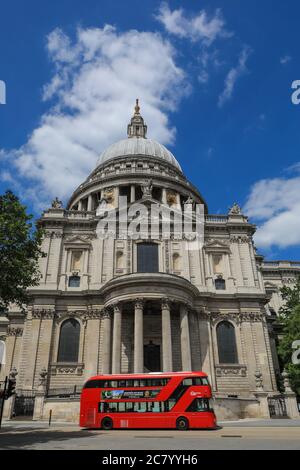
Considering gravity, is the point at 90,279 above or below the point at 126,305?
above

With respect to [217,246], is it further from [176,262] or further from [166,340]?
[166,340]

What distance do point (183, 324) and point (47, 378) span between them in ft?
42.8

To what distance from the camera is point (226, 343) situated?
36.6 meters

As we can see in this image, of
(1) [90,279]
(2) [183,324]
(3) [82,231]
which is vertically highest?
(3) [82,231]

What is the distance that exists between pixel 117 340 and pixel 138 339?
1993 mm

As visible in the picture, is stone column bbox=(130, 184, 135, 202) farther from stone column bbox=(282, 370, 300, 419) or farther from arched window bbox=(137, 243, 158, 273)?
stone column bbox=(282, 370, 300, 419)

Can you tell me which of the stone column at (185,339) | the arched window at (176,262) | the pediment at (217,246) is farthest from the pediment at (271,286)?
the stone column at (185,339)

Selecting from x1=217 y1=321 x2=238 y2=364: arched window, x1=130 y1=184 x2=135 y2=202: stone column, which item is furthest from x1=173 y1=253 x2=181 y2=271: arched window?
x1=130 y1=184 x2=135 y2=202: stone column

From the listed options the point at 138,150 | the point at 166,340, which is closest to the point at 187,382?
the point at 166,340

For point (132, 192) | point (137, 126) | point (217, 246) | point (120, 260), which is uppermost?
point (137, 126)

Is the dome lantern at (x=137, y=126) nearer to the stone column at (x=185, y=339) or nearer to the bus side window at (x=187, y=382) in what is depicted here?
the stone column at (x=185, y=339)
